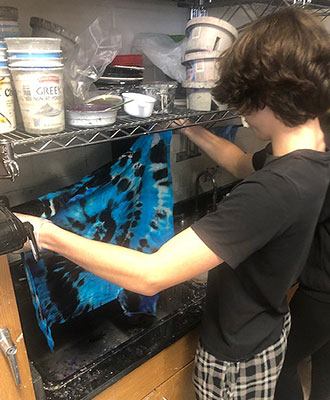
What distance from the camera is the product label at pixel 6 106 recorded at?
685 mm

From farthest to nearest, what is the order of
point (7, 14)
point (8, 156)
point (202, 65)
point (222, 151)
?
point (222, 151)
point (202, 65)
point (7, 14)
point (8, 156)

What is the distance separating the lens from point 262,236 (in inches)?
28.9

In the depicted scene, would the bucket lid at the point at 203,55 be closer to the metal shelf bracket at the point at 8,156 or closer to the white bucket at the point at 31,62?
the white bucket at the point at 31,62

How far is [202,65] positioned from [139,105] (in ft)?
0.80

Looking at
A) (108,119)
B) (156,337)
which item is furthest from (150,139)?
(156,337)

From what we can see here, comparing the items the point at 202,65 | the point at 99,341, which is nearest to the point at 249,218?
the point at 202,65

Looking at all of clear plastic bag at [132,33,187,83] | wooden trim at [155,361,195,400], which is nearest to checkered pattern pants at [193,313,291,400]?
wooden trim at [155,361,195,400]

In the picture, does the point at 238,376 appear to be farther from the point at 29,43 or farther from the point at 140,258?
the point at 29,43

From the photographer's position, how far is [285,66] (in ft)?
2.45

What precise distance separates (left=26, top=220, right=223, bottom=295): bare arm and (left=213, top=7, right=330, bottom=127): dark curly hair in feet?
1.15

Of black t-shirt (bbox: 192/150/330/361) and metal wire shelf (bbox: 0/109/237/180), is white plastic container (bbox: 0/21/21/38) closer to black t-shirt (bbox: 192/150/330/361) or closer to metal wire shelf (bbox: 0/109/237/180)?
metal wire shelf (bbox: 0/109/237/180)

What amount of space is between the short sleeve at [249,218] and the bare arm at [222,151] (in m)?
0.59

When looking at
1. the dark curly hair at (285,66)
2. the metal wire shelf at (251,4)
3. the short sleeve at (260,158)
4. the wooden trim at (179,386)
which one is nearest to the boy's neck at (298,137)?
the dark curly hair at (285,66)

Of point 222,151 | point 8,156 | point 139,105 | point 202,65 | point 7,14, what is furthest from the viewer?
point 222,151
